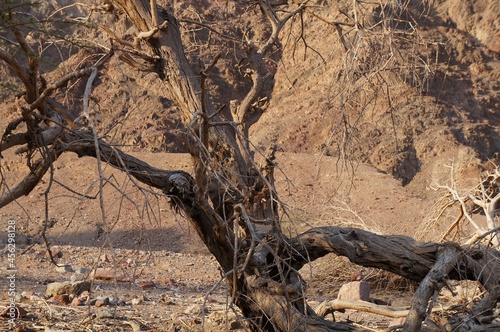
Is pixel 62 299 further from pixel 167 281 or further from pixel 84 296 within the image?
pixel 167 281

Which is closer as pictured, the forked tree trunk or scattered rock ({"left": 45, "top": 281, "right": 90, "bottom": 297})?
the forked tree trunk

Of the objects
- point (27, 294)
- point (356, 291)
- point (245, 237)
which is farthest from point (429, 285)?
point (27, 294)

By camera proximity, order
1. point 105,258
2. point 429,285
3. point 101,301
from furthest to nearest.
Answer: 1. point 105,258
2. point 101,301
3. point 429,285

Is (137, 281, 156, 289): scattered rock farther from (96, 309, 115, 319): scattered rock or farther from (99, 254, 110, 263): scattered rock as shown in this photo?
(96, 309, 115, 319): scattered rock

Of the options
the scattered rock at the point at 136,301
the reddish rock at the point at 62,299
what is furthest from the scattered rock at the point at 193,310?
the reddish rock at the point at 62,299

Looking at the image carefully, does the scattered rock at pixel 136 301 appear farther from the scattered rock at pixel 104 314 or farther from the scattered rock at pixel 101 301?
the scattered rock at pixel 104 314

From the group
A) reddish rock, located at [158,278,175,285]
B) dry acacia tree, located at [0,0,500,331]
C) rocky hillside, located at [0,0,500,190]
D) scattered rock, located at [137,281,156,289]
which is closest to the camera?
dry acacia tree, located at [0,0,500,331]

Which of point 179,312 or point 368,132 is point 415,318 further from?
point 368,132

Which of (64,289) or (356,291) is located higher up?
(64,289)

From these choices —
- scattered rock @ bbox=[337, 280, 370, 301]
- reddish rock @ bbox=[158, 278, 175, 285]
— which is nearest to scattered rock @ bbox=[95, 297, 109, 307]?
scattered rock @ bbox=[337, 280, 370, 301]

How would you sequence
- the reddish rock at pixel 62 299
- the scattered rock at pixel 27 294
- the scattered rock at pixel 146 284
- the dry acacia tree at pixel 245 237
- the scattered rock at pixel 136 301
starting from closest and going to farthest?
the dry acacia tree at pixel 245 237
the reddish rock at pixel 62 299
the scattered rock at pixel 27 294
the scattered rock at pixel 136 301
the scattered rock at pixel 146 284

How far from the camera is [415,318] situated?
4.39 meters

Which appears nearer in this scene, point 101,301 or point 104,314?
point 104,314

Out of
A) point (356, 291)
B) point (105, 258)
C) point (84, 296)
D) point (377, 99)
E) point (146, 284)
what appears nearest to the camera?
point (84, 296)
